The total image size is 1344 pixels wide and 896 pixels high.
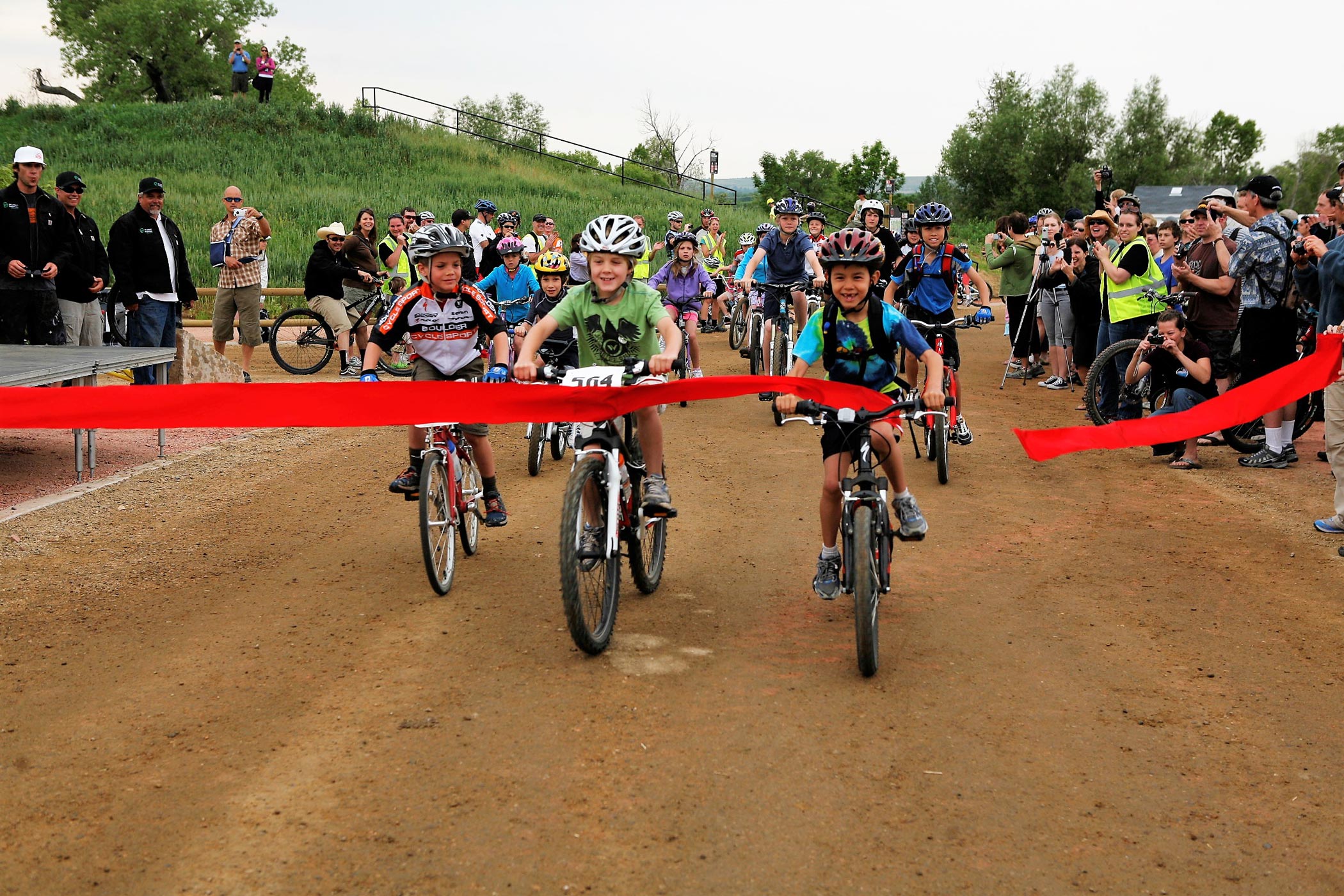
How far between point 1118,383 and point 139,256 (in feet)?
34.6

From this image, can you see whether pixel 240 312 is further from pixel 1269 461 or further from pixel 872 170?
pixel 872 170

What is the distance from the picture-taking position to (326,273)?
54.3 feet

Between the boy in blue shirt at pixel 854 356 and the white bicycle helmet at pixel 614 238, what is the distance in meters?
1.04

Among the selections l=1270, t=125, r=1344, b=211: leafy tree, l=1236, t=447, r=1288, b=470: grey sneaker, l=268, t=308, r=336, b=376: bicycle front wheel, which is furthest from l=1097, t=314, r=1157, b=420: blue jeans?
l=1270, t=125, r=1344, b=211: leafy tree

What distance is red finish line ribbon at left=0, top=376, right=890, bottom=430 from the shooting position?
621 centimetres

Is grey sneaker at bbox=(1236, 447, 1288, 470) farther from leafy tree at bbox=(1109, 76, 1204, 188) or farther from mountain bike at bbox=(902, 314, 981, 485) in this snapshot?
leafy tree at bbox=(1109, 76, 1204, 188)

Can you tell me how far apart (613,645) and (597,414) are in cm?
118

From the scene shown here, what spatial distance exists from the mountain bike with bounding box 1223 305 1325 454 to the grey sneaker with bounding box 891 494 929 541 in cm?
596

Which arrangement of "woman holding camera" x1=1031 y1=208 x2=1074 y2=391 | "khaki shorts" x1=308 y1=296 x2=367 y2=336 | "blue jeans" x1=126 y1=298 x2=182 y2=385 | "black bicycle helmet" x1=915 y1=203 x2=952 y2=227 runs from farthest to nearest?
1. "khaki shorts" x1=308 y1=296 x2=367 y2=336
2. "woman holding camera" x1=1031 y1=208 x2=1074 y2=391
3. "blue jeans" x1=126 y1=298 x2=182 y2=385
4. "black bicycle helmet" x1=915 y1=203 x2=952 y2=227

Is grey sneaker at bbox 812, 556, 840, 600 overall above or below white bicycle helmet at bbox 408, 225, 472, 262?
below

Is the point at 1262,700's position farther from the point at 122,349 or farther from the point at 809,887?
Answer: the point at 122,349

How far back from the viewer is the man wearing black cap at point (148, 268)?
12.8m

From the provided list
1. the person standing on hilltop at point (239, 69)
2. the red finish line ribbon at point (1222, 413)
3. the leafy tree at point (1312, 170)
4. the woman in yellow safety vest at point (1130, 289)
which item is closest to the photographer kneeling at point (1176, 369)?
the woman in yellow safety vest at point (1130, 289)

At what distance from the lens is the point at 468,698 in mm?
5324
